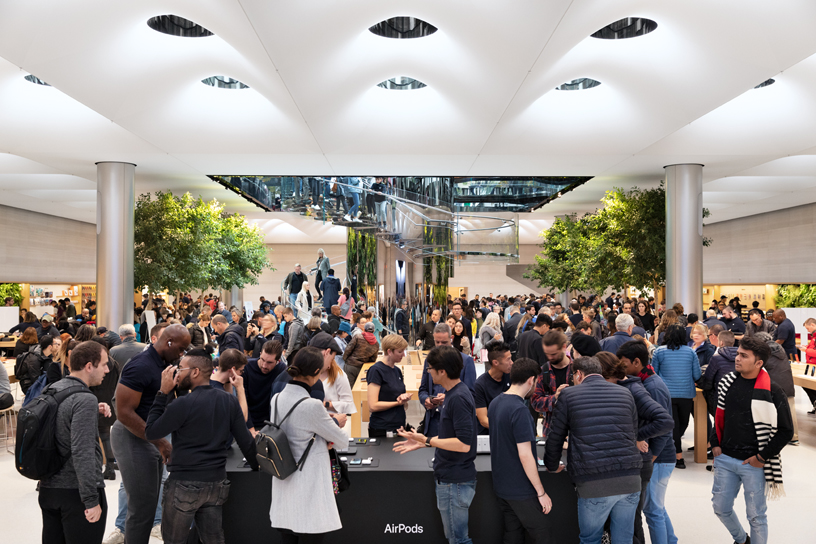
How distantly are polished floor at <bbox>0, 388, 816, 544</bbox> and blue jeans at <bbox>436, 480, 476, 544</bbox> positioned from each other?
7.39 ft

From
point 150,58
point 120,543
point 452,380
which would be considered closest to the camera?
point 452,380

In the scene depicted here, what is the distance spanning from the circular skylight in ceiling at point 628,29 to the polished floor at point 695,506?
5635mm

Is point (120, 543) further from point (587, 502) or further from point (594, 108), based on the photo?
point (594, 108)

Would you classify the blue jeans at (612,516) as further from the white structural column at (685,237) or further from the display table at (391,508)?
the white structural column at (685,237)

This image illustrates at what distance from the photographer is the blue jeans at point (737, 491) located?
160 inches

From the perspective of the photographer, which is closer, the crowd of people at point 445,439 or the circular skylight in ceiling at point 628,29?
the crowd of people at point 445,439

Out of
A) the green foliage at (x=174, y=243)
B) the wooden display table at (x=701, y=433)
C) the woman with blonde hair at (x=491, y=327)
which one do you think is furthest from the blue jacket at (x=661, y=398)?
the green foliage at (x=174, y=243)

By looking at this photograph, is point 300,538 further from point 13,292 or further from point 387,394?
point 13,292

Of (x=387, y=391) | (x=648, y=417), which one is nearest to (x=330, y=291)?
(x=387, y=391)

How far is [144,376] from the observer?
3945 millimetres

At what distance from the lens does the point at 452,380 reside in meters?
3.73

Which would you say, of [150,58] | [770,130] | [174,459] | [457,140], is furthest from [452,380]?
[770,130]

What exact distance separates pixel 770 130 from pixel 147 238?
13.2 metres

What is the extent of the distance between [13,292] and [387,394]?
→ 1985cm
